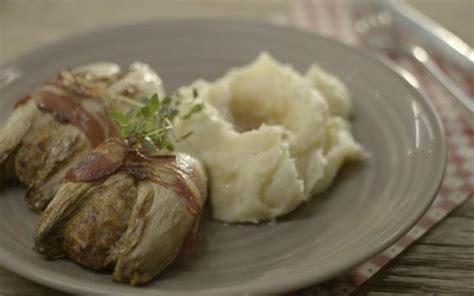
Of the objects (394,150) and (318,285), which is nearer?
(318,285)

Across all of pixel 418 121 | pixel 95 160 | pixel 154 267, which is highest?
pixel 418 121

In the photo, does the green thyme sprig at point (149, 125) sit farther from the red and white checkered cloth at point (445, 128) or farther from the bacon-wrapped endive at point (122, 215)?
the red and white checkered cloth at point (445, 128)

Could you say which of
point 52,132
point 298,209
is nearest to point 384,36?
point 298,209

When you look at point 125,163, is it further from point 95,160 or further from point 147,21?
point 147,21

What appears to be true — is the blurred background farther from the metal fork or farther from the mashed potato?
the mashed potato

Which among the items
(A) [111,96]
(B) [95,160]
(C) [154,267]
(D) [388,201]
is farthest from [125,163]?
(D) [388,201]

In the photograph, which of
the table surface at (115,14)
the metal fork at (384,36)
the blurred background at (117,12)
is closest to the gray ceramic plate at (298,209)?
the table surface at (115,14)
